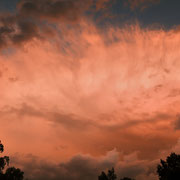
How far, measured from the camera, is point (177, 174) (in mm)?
49094

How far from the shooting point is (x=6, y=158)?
39906 mm

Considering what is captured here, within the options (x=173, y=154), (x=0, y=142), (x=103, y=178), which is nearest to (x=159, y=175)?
(x=173, y=154)

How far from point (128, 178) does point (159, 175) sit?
3694 centimetres

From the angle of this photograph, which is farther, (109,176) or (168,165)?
(109,176)

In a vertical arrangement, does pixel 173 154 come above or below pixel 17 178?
above

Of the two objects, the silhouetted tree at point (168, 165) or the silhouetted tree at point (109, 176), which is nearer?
the silhouetted tree at point (168, 165)

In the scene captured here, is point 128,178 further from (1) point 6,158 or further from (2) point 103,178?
(1) point 6,158

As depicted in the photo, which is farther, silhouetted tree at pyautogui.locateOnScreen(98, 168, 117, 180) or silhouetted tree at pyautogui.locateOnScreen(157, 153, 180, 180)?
silhouetted tree at pyautogui.locateOnScreen(98, 168, 117, 180)

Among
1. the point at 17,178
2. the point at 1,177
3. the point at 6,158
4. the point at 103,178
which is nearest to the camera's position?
the point at 6,158

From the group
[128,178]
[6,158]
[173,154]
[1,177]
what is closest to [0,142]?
[6,158]

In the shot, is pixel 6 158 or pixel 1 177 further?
pixel 1 177

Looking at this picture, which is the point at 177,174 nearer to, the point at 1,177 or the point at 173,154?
the point at 173,154

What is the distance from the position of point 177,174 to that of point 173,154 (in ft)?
31.7

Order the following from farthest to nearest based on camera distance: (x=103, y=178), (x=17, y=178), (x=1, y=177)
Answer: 1. (x=103, y=178)
2. (x=17, y=178)
3. (x=1, y=177)
